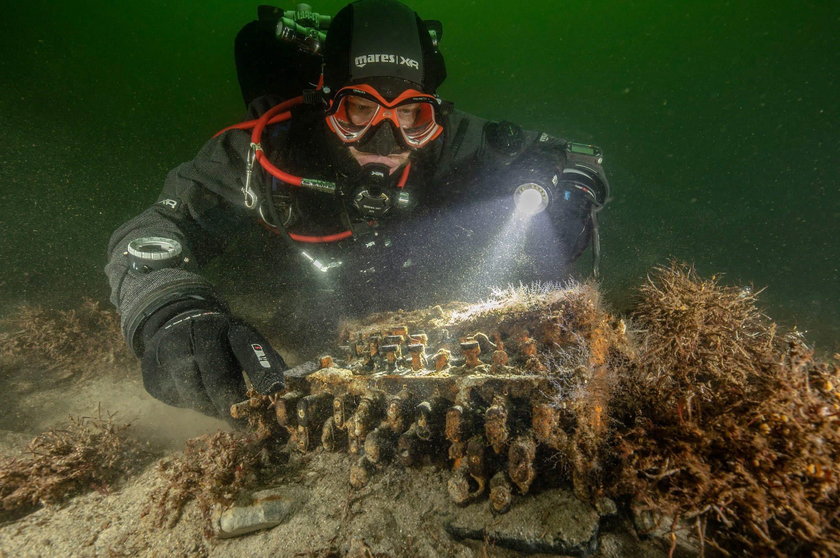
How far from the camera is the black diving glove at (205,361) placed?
8.35 ft

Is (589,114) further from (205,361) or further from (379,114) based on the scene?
(205,361)

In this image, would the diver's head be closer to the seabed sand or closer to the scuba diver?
the scuba diver

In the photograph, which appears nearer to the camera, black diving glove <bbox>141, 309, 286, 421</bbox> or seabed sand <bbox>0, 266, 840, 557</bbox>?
seabed sand <bbox>0, 266, 840, 557</bbox>

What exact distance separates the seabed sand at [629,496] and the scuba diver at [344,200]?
0.81 m

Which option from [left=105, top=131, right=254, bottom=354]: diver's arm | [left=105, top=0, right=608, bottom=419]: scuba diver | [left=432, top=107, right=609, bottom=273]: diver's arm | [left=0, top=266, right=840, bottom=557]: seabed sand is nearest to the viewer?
[left=0, top=266, right=840, bottom=557]: seabed sand

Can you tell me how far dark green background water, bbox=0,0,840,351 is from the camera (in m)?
15.6

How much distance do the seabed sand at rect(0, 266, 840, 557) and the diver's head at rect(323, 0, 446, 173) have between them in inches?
115

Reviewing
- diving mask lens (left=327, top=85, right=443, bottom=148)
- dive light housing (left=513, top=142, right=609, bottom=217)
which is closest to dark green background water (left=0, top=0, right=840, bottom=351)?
dive light housing (left=513, top=142, right=609, bottom=217)

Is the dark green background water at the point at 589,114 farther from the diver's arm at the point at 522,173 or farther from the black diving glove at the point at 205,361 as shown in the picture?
the black diving glove at the point at 205,361

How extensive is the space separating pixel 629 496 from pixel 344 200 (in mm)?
3563

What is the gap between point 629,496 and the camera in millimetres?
1666

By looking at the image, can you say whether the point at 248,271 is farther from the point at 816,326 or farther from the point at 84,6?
the point at 84,6

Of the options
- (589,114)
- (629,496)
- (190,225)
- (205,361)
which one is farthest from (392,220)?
(589,114)

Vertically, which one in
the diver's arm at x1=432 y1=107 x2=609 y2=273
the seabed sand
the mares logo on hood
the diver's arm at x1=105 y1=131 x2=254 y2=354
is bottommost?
the seabed sand
